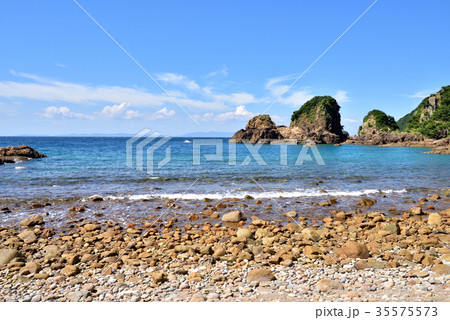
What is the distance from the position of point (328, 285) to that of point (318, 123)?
149 meters

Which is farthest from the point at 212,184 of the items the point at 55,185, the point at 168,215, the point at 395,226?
the point at 395,226

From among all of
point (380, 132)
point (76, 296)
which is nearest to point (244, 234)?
point (76, 296)

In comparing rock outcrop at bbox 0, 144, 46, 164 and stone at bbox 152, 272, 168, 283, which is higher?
rock outcrop at bbox 0, 144, 46, 164

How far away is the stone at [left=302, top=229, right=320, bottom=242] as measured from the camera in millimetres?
8492

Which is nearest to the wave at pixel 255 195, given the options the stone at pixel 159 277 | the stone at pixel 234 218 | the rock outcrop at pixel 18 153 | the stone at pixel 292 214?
the stone at pixel 292 214

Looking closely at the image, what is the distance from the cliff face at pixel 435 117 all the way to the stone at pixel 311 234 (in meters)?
108

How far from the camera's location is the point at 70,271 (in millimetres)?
6438

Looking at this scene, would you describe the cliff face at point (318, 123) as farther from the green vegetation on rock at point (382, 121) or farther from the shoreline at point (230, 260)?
the shoreline at point (230, 260)

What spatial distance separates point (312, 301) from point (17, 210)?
1371cm

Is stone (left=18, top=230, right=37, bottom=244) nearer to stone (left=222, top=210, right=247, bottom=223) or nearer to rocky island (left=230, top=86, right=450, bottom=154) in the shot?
stone (left=222, top=210, right=247, bottom=223)

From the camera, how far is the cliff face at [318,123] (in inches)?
5172

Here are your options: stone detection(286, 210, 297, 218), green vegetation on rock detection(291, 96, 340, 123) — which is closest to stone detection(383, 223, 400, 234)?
stone detection(286, 210, 297, 218)

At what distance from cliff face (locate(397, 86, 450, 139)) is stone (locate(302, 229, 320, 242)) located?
107609mm

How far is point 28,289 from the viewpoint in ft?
19.1
